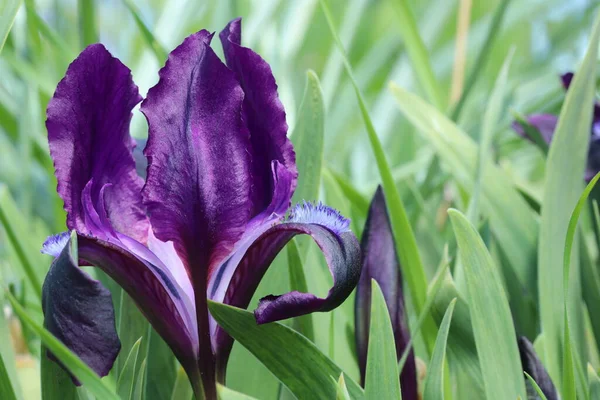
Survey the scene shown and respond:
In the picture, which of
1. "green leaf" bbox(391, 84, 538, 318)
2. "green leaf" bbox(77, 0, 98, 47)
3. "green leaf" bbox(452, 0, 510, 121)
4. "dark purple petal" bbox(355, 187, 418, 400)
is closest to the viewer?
"dark purple petal" bbox(355, 187, 418, 400)

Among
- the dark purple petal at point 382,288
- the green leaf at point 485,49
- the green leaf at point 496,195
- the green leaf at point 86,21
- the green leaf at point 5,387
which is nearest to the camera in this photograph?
the green leaf at point 5,387

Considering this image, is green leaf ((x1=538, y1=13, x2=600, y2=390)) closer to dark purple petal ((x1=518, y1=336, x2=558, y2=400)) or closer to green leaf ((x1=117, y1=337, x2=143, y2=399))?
dark purple petal ((x1=518, y1=336, x2=558, y2=400))

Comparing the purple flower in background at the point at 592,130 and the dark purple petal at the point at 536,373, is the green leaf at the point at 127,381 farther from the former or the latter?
the purple flower in background at the point at 592,130

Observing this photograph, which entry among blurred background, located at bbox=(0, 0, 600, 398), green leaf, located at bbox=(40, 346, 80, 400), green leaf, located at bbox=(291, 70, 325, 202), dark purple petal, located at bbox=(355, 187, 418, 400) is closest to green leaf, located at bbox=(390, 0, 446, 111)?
blurred background, located at bbox=(0, 0, 600, 398)

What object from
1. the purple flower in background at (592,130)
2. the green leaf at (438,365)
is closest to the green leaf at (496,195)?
the purple flower in background at (592,130)

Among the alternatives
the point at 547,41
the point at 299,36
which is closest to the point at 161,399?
the point at 299,36

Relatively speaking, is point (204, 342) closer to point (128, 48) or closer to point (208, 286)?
point (208, 286)
